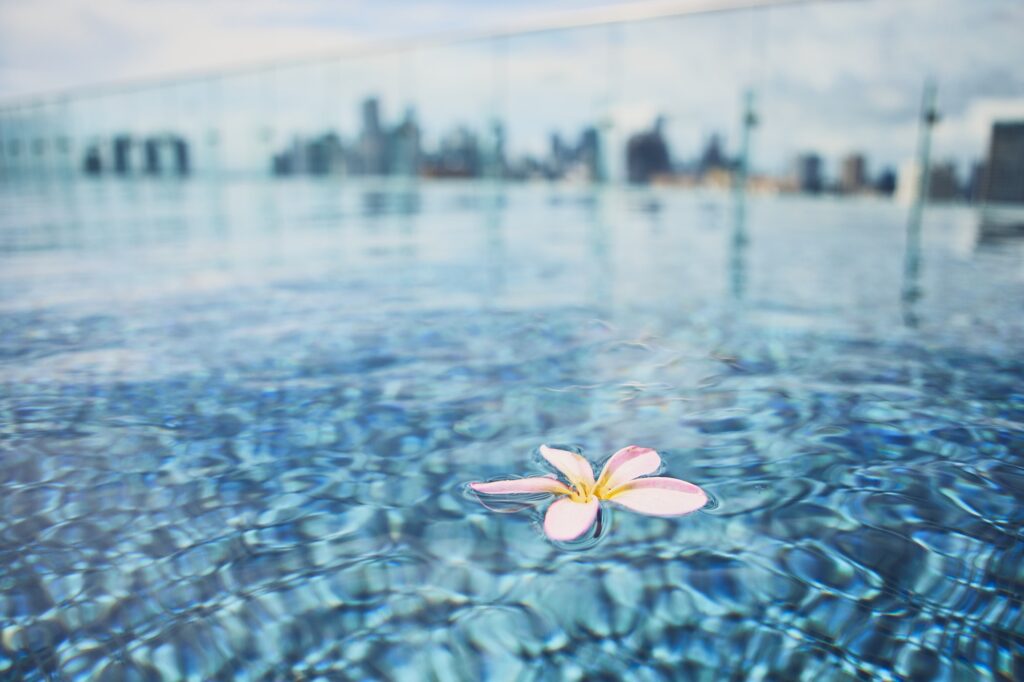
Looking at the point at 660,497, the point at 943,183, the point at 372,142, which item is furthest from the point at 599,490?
the point at 372,142

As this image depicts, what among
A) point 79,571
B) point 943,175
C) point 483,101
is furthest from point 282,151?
point 79,571

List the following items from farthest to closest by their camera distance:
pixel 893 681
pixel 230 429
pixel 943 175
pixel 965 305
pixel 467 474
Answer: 1. pixel 943 175
2. pixel 965 305
3. pixel 230 429
4. pixel 467 474
5. pixel 893 681

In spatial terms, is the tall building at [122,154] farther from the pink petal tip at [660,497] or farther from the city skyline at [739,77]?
the pink petal tip at [660,497]

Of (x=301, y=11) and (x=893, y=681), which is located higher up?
(x=301, y=11)

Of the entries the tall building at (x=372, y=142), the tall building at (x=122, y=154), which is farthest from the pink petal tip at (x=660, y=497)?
the tall building at (x=122, y=154)

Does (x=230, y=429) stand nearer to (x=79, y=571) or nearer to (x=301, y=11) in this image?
(x=79, y=571)

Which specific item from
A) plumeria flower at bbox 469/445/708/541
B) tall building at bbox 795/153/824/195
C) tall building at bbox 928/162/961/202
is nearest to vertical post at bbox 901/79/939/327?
tall building at bbox 928/162/961/202
